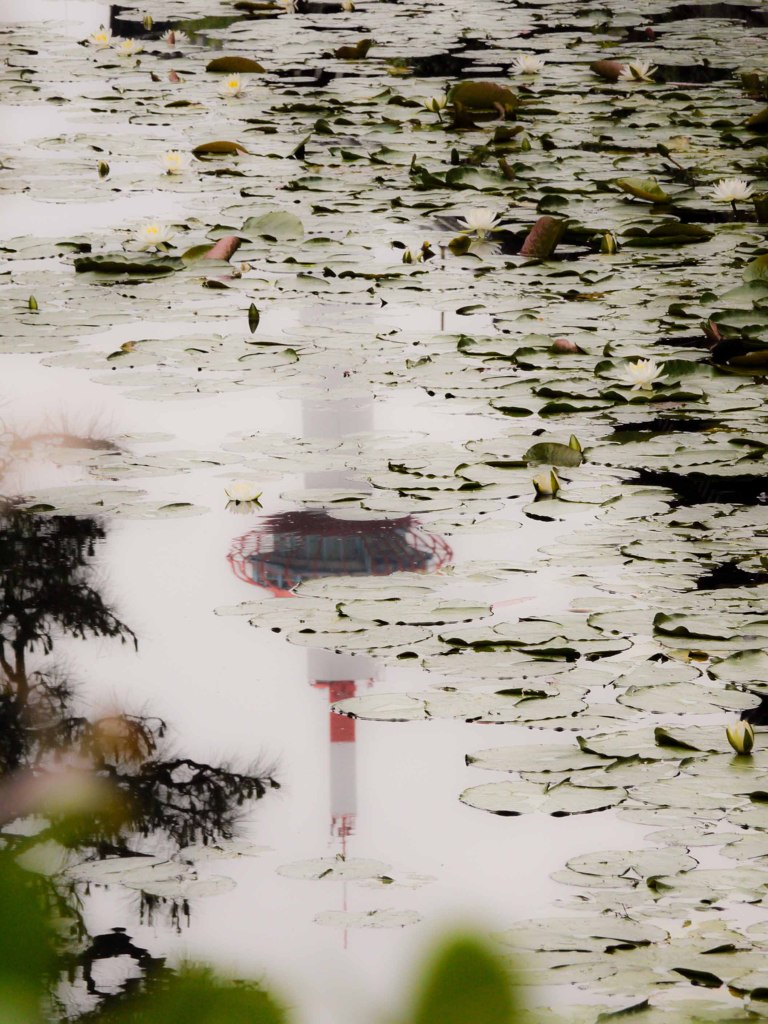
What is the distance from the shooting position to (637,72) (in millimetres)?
5398

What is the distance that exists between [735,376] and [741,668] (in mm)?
1100

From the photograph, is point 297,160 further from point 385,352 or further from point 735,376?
point 735,376

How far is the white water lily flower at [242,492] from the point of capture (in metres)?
1.89

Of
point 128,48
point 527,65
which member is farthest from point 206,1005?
point 128,48

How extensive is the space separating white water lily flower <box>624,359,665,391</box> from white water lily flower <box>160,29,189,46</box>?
443 cm

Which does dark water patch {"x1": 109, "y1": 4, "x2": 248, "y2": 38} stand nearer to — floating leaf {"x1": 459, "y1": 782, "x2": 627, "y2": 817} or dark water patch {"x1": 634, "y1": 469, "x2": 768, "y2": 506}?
dark water patch {"x1": 634, "y1": 469, "x2": 768, "y2": 506}

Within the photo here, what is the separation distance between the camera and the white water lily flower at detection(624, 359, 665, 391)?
2.33 metres

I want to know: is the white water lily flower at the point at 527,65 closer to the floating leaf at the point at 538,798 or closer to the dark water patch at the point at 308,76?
the dark water patch at the point at 308,76

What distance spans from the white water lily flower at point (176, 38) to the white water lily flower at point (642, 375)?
14.5 feet

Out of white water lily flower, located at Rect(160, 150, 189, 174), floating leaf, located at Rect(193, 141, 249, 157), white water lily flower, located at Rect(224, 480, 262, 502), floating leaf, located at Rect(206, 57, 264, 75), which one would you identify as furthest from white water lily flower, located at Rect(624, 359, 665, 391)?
floating leaf, located at Rect(206, 57, 264, 75)

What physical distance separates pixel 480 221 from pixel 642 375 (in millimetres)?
1047

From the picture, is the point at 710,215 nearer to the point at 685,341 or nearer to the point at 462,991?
the point at 685,341

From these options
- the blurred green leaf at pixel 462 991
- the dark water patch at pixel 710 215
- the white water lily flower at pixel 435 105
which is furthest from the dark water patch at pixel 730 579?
the white water lily flower at pixel 435 105

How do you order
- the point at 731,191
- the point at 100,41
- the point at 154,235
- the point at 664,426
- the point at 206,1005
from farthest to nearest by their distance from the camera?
the point at 100,41, the point at 731,191, the point at 154,235, the point at 664,426, the point at 206,1005
